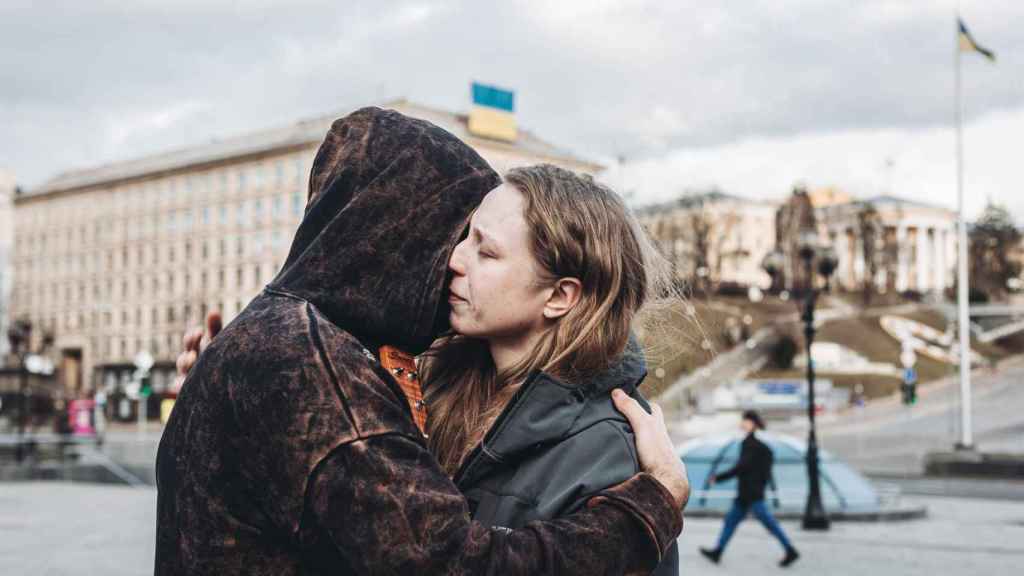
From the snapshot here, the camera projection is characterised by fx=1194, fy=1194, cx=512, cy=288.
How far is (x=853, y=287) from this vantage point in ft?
370

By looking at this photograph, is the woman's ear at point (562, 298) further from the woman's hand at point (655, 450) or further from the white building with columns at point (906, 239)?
the white building with columns at point (906, 239)

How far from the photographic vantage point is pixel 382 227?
7.22 ft

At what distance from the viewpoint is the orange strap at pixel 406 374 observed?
84.8 inches

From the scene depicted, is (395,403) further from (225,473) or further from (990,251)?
(990,251)

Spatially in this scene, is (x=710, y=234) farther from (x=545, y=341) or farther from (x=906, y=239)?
(x=545, y=341)

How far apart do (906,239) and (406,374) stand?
132 m

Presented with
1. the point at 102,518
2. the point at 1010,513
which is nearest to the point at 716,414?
the point at 1010,513

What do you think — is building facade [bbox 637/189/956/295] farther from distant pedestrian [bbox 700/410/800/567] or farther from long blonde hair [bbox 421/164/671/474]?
long blonde hair [bbox 421/164/671/474]

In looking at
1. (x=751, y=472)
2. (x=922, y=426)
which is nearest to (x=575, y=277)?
(x=751, y=472)

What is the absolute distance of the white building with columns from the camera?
11756 centimetres

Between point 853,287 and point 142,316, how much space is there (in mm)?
64654

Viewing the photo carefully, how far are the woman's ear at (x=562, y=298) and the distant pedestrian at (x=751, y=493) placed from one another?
11286mm

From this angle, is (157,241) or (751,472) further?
(157,241)

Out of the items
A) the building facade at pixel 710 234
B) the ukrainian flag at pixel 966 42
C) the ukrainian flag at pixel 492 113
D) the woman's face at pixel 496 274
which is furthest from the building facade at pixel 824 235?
the woman's face at pixel 496 274
